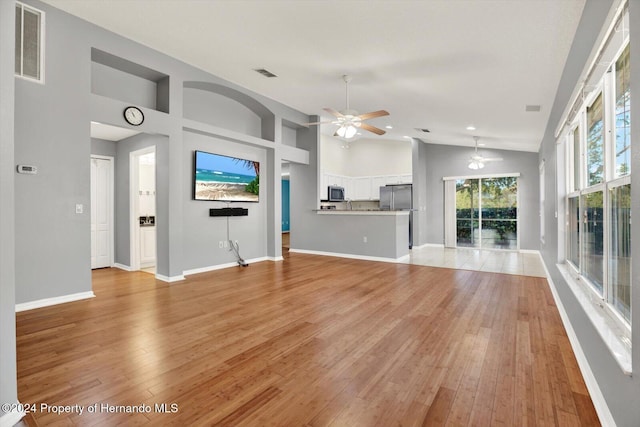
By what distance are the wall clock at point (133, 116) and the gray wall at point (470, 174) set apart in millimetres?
7126

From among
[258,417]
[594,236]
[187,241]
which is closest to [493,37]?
[594,236]

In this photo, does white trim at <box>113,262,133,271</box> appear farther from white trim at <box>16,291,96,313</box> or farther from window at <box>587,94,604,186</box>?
window at <box>587,94,604,186</box>

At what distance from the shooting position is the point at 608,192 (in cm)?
187

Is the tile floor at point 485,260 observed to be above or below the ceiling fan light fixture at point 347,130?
below

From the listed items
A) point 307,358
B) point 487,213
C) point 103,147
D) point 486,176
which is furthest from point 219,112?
point 487,213

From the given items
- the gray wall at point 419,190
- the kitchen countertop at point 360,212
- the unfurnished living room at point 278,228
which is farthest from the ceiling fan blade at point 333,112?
the gray wall at point 419,190

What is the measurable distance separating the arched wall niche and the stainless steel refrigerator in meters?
4.43

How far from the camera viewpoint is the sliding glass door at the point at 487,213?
27.6ft

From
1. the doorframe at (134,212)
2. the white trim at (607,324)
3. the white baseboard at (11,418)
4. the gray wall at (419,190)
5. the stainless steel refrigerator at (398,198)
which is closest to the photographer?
the white trim at (607,324)

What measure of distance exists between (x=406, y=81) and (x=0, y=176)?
4393mm

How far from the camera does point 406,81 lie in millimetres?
4379

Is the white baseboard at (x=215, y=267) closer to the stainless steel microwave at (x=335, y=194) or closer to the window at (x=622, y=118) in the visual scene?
the stainless steel microwave at (x=335, y=194)

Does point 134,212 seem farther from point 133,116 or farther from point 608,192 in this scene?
point 608,192

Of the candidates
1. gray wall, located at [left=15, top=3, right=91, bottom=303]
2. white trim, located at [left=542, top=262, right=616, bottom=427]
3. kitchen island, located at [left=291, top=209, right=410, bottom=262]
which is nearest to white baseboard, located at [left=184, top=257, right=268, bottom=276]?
kitchen island, located at [left=291, top=209, right=410, bottom=262]
